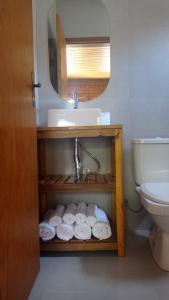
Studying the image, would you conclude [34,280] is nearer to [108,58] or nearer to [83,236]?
[83,236]

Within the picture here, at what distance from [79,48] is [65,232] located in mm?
1348

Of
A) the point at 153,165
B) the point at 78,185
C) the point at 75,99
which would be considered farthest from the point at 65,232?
the point at 75,99

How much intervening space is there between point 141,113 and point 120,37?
60cm

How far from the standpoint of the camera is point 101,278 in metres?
1.30

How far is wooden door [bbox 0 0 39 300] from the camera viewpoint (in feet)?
2.84

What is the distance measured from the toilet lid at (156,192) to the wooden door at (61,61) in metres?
0.94

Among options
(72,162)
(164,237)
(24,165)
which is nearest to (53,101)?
(72,162)

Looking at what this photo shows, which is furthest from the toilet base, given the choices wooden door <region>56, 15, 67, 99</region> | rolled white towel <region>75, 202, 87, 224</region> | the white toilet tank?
wooden door <region>56, 15, 67, 99</region>

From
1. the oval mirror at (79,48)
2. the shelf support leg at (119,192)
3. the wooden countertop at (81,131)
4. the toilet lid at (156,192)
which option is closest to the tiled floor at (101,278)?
the shelf support leg at (119,192)

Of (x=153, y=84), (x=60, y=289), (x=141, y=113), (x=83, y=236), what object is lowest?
(x=60, y=289)

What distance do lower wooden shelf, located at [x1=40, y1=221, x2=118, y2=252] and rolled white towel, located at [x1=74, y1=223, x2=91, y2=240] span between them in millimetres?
27

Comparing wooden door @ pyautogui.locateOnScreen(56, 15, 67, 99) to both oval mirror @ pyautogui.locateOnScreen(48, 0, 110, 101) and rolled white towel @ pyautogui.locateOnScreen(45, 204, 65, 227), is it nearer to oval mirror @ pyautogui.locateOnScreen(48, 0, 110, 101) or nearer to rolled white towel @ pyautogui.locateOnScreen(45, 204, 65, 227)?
oval mirror @ pyautogui.locateOnScreen(48, 0, 110, 101)

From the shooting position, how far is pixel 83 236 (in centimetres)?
154

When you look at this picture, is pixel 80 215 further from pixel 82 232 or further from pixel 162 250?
pixel 162 250
